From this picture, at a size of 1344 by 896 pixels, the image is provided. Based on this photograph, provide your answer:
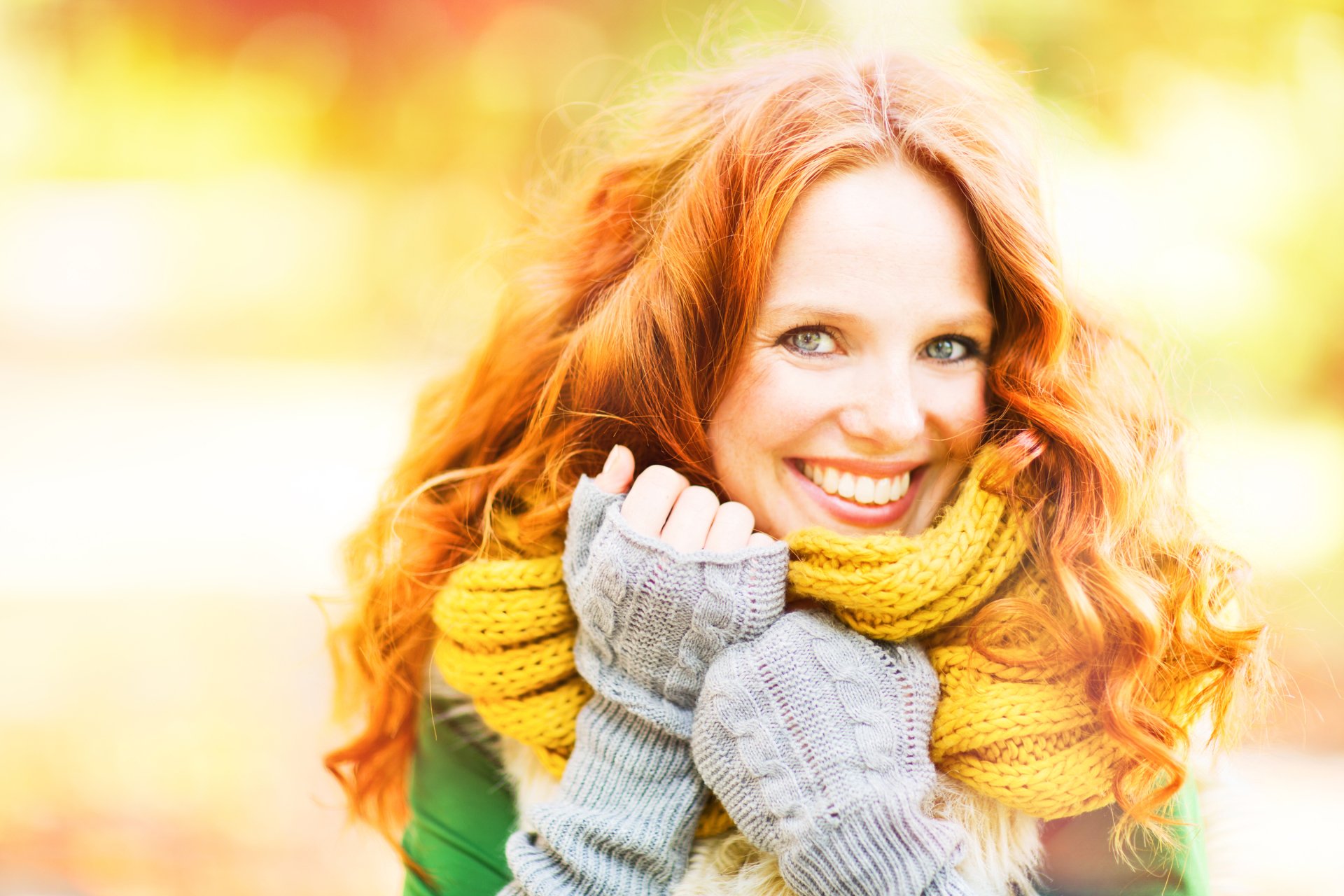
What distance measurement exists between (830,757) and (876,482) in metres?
0.27

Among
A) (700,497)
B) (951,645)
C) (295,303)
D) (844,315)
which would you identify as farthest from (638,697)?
(295,303)

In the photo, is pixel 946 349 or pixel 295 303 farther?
pixel 295 303

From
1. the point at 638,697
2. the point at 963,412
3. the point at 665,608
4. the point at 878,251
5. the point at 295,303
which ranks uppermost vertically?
Answer: the point at 878,251

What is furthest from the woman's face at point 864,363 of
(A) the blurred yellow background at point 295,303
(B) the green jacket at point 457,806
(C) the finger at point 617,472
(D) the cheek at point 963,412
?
(A) the blurred yellow background at point 295,303

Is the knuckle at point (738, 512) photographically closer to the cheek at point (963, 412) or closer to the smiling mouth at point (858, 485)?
the smiling mouth at point (858, 485)

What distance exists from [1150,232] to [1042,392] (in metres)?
1.52

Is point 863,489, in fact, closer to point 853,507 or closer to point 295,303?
point 853,507

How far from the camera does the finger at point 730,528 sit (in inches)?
37.1

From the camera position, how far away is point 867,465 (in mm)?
948

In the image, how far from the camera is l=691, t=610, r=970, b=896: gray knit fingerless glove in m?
0.84

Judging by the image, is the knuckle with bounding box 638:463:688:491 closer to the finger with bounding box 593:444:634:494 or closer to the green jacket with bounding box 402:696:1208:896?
the finger with bounding box 593:444:634:494

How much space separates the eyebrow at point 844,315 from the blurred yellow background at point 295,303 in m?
0.61

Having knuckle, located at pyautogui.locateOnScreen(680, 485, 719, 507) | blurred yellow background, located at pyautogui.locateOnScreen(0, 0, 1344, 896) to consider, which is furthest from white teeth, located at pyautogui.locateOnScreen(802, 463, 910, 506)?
blurred yellow background, located at pyautogui.locateOnScreen(0, 0, 1344, 896)

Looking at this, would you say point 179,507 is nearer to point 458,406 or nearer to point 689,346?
point 458,406
